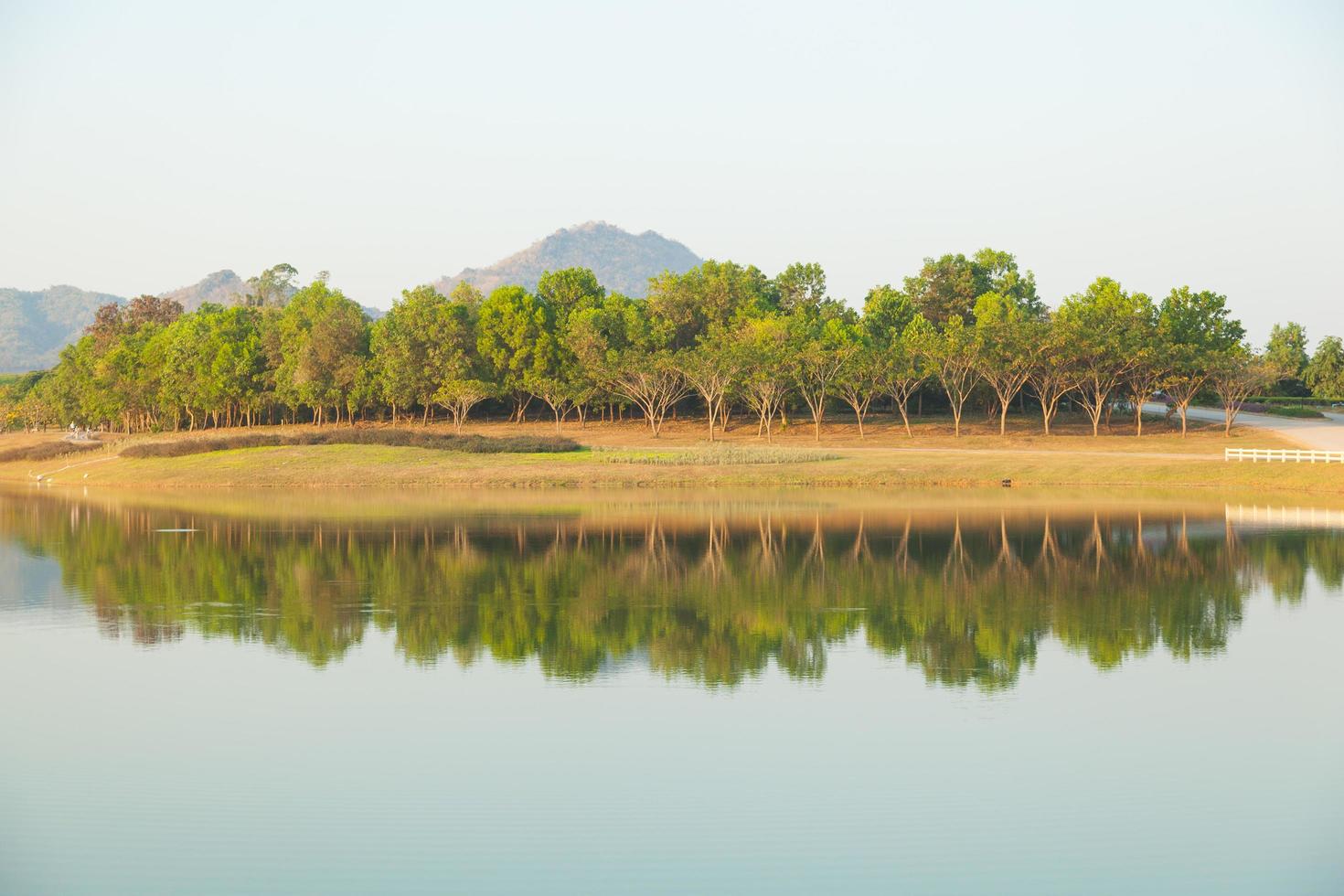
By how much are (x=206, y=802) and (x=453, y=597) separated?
14.2 meters

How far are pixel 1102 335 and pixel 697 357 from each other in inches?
1093

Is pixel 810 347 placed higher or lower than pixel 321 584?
higher

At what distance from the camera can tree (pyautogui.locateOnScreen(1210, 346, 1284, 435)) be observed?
277 feet

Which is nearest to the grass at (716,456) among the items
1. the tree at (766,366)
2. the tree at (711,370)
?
the tree at (711,370)

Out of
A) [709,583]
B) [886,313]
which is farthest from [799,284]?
[709,583]

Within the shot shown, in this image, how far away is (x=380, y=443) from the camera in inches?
2995

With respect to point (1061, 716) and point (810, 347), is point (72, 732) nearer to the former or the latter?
point (1061, 716)

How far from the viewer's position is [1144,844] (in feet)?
43.1

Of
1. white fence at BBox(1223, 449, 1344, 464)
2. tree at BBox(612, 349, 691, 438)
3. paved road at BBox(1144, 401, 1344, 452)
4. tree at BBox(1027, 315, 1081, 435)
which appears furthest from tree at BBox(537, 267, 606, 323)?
white fence at BBox(1223, 449, 1344, 464)

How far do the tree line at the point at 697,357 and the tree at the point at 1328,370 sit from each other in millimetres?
266

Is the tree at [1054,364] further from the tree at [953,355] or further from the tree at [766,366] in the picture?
the tree at [766,366]

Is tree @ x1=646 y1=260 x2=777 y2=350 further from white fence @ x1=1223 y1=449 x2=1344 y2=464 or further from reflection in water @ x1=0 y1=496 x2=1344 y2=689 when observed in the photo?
reflection in water @ x1=0 y1=496 x2=1344 y2=689

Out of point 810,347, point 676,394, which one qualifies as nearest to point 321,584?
point 810,347

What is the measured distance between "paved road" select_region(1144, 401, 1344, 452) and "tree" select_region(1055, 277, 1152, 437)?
11.2m
